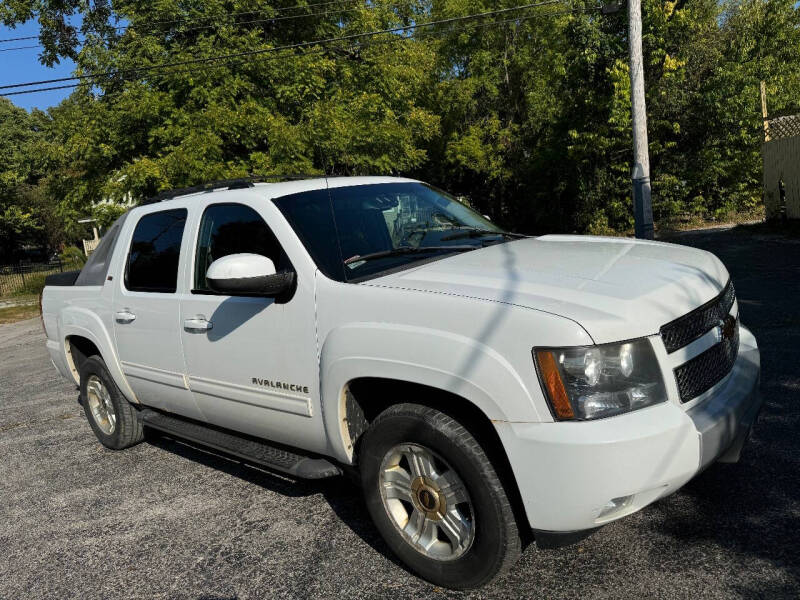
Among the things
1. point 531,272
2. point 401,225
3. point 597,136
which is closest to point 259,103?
point 597,136

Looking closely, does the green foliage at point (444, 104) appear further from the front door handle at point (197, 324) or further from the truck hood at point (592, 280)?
the truck hood at point (592, 280)

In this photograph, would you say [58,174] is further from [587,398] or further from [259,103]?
[587,398]

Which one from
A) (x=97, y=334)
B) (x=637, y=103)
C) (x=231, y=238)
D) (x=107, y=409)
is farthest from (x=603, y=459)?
(x=637, y=103)

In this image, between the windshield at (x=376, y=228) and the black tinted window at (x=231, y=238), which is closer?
the windshield at (x=376, y=228)

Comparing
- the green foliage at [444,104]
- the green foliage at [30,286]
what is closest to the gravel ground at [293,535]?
the green foliage at [444,104]

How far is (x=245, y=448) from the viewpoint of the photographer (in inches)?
153

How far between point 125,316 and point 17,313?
19357mm

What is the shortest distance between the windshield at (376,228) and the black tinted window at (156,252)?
3.29ft

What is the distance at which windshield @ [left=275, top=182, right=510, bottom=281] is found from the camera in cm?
345

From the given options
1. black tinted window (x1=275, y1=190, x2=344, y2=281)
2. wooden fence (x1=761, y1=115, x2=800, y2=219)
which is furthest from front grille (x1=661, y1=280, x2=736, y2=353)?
wooden fence (x1=761, y1=115, x2=800, y2=219)

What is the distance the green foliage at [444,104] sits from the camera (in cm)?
1609

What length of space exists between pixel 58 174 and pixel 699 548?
20.6 metres

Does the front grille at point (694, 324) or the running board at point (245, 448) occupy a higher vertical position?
the front grille at point (694, 324)

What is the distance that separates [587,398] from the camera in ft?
8.22
